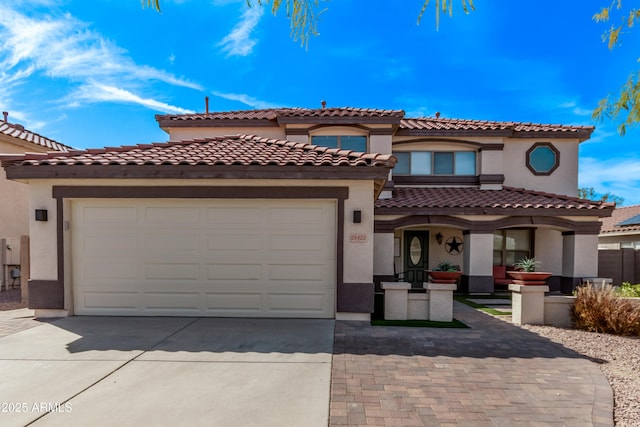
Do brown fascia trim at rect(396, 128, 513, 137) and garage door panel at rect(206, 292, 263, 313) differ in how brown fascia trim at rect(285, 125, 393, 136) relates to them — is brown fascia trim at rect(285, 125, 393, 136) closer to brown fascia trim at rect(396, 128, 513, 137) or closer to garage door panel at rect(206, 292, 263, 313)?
brown fascia trim at rect(396, 128, 513, 137)

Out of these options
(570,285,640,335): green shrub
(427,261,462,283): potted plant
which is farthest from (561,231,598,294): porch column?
(427,261,462,283): potted plant

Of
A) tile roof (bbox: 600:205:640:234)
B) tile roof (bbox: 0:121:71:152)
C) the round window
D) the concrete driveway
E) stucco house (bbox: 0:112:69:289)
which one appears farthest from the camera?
tile roof (bbox: 600:205:640:234)

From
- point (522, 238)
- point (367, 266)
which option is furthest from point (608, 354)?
point (522, 238)

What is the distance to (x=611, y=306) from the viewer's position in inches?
274

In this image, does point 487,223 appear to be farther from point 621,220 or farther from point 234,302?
point 621,220

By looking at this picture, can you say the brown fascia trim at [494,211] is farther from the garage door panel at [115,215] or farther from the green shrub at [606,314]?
the garage door panel at [115,215]

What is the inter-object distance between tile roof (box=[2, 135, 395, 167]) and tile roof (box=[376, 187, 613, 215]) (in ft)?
16.3

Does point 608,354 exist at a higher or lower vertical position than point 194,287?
lower

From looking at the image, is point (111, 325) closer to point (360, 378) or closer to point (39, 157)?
point (39, 157)

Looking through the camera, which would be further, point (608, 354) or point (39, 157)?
point (39, 157)

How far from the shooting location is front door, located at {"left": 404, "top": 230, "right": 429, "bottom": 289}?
537 inches

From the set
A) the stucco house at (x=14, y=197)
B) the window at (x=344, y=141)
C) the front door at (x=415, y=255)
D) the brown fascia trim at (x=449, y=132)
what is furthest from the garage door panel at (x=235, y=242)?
the stucco house at (x=14, y=197)

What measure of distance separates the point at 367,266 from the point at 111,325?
5421mm

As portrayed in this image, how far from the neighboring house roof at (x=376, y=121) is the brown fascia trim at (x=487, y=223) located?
3784mm
